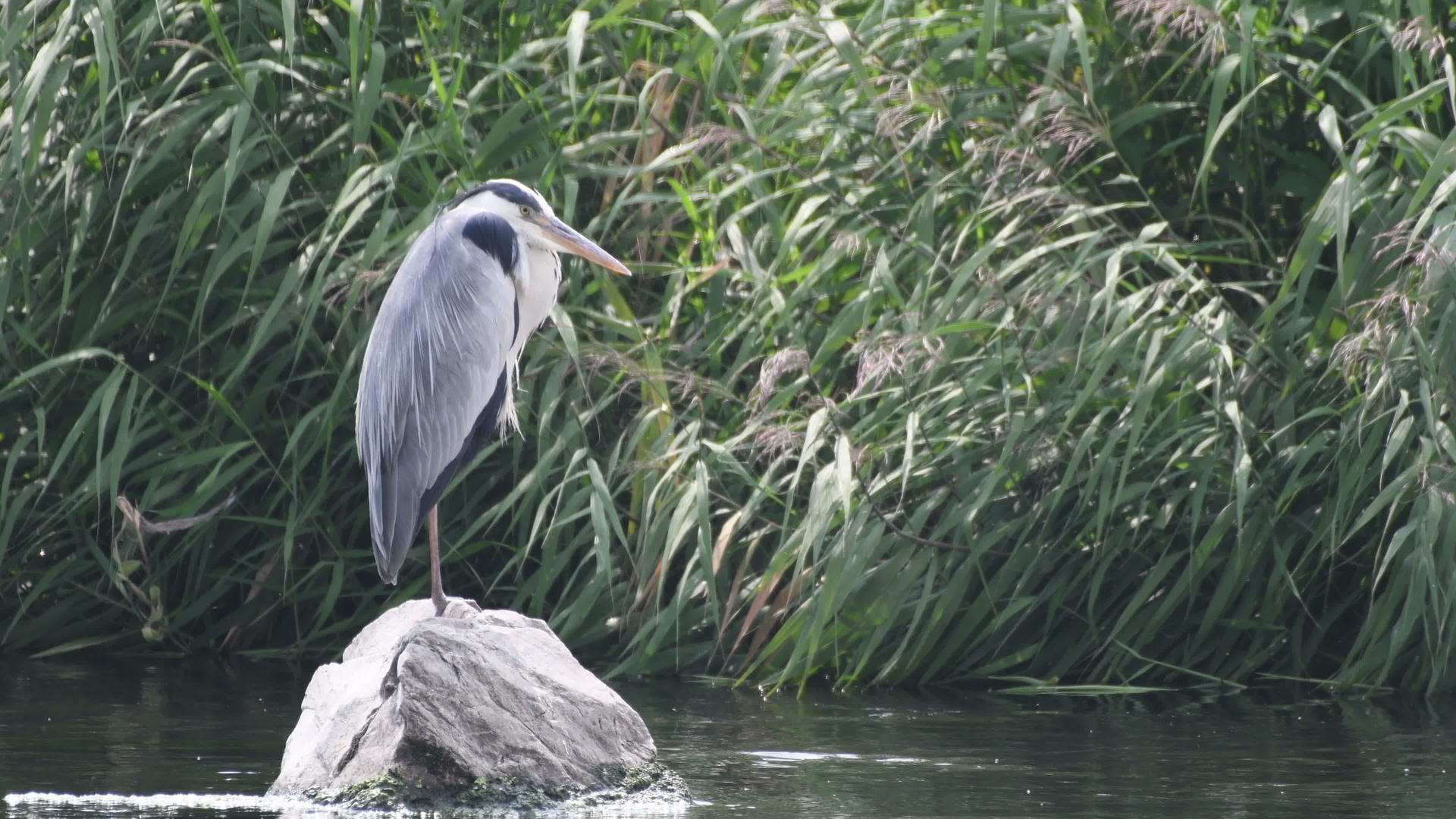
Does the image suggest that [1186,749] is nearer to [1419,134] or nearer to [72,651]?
[1419,134]

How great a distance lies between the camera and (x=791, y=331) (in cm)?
556

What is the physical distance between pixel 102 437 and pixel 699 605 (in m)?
1.76

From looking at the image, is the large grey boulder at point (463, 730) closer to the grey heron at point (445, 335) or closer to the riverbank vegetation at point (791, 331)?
the grey heron at point (445, 335)

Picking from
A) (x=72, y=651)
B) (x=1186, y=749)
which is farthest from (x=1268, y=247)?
(x=72, y=651)

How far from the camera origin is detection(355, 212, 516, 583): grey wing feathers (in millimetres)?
4730

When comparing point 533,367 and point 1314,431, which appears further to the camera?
point 533,367

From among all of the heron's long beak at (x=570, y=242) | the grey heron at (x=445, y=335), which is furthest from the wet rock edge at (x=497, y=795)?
the heron's long beak at (x=570, y=242)

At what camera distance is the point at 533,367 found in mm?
5750

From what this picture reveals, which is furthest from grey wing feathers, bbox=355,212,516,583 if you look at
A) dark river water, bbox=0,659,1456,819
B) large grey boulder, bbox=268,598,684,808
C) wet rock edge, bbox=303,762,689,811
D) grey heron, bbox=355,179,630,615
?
wet rock edge, bbox=303,762,689,811

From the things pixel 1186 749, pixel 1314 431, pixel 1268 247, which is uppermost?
pixel 1268 247

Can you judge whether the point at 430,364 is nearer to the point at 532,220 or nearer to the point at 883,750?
the point at 532,220

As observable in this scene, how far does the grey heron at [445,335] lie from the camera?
4738 millimetres

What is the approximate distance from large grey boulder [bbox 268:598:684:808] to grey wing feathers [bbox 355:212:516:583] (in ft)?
1.81

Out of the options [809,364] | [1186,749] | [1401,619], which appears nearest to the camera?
[1186,749]
